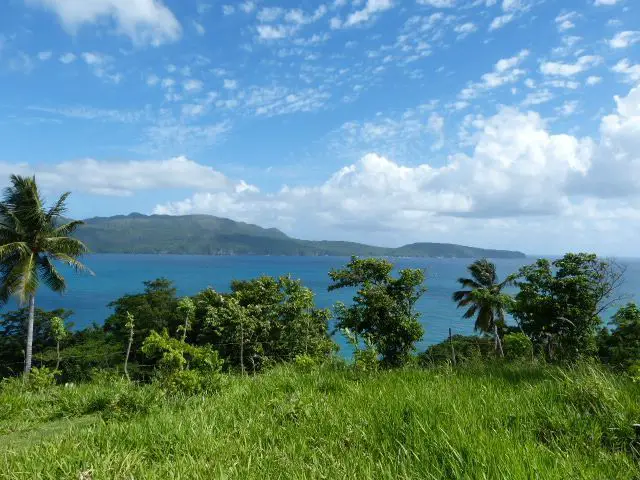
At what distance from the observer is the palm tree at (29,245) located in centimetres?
2345

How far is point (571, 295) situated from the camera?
2372cm

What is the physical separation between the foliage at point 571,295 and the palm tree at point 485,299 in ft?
51.1

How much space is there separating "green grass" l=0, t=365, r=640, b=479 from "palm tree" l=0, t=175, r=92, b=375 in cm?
2211

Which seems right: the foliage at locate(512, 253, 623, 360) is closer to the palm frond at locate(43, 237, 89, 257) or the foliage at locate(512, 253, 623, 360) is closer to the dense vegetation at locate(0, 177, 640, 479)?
the dense vegetation at locate(0, 177, 640, 479)

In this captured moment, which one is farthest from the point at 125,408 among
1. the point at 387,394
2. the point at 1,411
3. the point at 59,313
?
the point at 59,313

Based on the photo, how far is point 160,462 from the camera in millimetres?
3266

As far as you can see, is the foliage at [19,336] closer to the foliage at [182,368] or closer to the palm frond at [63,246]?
the palm frond at [63,246]

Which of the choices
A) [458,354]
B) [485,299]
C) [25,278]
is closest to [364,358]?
[458,354]

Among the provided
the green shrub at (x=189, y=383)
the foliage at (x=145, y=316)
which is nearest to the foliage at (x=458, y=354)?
the green shrub at (x=189, y=383)

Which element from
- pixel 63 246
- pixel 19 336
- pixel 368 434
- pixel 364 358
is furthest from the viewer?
pixel 19 336

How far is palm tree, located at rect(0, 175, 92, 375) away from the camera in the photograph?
23.5m

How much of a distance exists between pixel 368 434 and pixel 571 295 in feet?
80.6

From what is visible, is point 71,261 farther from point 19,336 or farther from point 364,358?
point 364,358

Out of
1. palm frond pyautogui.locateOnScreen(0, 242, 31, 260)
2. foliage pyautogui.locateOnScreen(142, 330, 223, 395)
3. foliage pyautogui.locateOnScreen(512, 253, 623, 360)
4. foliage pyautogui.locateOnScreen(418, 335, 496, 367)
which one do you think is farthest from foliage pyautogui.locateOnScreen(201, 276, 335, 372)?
foliage pyautogui.locateOnScreen(142, 330, 223, 395)
